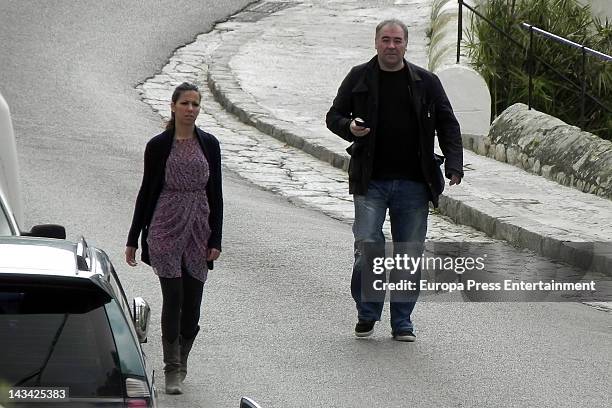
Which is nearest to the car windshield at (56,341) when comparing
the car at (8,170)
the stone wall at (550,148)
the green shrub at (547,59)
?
the car at (8,170)

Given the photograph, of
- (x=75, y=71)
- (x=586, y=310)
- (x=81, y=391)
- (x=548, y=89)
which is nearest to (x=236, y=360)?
(x=586, y=310)

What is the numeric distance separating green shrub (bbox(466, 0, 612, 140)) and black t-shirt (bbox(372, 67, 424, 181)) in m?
7.91

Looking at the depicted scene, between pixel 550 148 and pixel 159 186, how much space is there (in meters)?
7.75

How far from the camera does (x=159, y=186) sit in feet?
26.6

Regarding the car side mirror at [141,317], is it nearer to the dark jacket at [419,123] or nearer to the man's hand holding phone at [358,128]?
the man's hand holding phone at [358,128]

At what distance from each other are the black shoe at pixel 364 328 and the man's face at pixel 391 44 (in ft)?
5.37

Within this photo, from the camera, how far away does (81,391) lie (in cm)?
496

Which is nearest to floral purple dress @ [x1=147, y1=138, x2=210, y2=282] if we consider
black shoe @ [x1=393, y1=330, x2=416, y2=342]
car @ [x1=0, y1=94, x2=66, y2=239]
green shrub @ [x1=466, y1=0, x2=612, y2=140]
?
car @ [x1=0, y1=94, x2=66, y2=239]

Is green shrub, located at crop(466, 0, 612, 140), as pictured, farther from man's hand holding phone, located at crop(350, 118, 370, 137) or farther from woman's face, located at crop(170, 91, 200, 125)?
woman's face, located at crop(170, 91, 200, 125)

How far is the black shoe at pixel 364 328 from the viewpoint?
9.34 metres

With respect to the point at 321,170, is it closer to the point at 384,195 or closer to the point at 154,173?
the point at 384,195

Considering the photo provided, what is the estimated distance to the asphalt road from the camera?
8336 mm
